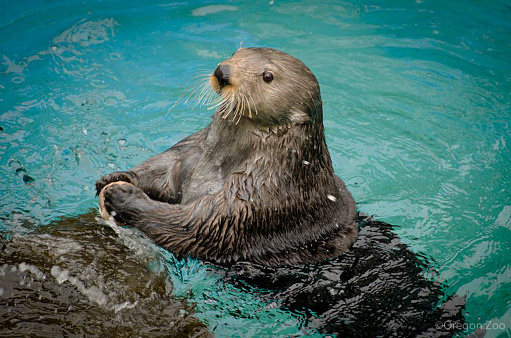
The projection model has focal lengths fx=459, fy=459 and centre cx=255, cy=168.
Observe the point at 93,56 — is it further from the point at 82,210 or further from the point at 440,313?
the point at 440,313

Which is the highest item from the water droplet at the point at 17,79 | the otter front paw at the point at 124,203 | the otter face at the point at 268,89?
the otter face at the point at 268,89

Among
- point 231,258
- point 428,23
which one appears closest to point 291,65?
point 231,258

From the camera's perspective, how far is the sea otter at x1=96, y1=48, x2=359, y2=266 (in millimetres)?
3465

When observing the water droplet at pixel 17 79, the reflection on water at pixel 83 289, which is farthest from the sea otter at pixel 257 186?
the water droplet at pixel 17 79

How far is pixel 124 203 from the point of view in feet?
11.9

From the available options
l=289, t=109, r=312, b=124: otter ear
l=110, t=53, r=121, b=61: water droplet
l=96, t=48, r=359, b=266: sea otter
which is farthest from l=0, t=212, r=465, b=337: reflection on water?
l=110, t=53, r=121, b=61: water droplet

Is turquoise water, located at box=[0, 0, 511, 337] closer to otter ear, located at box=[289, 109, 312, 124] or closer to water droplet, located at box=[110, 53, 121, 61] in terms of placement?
water droplet, located at box=[110, 53, 121, 61]

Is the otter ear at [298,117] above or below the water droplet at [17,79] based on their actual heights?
above

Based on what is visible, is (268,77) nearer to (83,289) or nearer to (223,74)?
(223,74)

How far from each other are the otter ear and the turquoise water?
1.43 meters

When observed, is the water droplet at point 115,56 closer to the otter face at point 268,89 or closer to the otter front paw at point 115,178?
the otter front paw at point 115,178

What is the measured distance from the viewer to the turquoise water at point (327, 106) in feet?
15.6

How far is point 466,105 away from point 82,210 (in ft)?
18.3

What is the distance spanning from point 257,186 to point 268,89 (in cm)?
73
